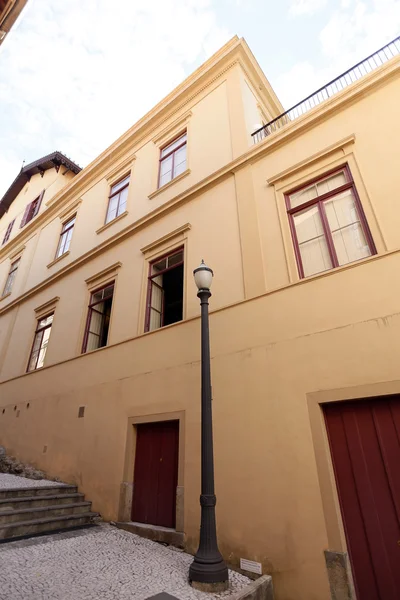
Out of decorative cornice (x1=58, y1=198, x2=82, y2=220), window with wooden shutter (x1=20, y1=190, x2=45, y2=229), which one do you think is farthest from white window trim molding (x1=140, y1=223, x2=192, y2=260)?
window with wooden shutter (x1=20, y1=190, x2=45, y2=229)

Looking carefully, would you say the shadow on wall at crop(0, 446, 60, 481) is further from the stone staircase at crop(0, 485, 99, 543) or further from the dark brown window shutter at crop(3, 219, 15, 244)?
the dark brown window shutter at crop(3, 219, 15, 244)

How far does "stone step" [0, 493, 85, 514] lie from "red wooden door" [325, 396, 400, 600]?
4.87m

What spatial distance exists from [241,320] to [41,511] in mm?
4491

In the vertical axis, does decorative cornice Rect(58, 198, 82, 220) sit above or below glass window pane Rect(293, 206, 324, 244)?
above

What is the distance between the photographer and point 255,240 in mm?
5645

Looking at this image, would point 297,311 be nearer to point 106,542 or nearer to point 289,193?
point 289,193

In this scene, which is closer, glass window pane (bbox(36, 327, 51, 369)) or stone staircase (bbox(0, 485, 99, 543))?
stone staircase (bbox(0, 485, 99, 543))

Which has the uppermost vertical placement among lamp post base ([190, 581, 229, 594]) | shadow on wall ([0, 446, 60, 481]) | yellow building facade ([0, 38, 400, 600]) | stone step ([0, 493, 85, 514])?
yellow building facade ([0, 38, 400, 600])

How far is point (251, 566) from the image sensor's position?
380cm

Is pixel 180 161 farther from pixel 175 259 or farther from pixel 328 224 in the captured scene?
pixel 328 224

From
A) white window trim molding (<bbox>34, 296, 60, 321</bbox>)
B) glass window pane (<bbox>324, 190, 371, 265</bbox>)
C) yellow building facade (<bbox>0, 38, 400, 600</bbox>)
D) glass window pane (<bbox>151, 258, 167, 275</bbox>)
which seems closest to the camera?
yellow building facade (<bbox>0, 38, 400, 600</bbox>)

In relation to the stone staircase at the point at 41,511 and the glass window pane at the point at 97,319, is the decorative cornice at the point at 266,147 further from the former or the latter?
the stone staircase at the point at 41,511

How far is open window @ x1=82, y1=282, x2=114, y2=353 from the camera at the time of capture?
850cm

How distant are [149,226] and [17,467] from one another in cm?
684
